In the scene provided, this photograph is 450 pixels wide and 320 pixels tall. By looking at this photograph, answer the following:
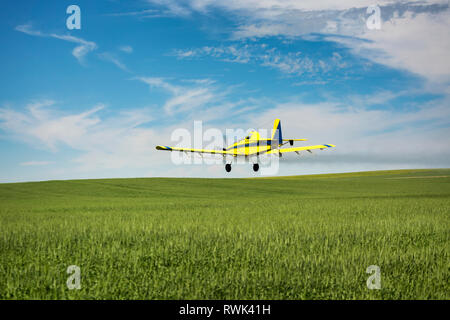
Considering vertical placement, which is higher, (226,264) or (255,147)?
(255,147)

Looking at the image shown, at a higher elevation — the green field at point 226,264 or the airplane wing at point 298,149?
the airplane wing at point 298,149

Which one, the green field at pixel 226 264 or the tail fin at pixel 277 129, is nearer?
the green field at pixel 226 264

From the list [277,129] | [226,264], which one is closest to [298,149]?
[277,129]

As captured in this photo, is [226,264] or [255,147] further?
[255,147]

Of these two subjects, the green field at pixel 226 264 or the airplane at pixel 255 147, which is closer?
the green field at pixel 226 264

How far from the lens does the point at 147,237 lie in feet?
44.1

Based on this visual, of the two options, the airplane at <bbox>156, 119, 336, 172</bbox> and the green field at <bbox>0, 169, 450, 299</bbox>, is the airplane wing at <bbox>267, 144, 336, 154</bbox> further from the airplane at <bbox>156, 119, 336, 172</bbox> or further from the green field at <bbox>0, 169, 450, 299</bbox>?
the green field at <bbox>0, 169, 450, 299</bbox>

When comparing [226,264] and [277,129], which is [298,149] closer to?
[277,129]

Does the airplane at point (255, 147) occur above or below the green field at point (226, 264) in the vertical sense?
above

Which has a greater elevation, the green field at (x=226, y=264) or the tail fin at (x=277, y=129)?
the tail fin at (x=277, y=129)

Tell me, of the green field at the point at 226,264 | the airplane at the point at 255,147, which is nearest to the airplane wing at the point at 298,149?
the airplane at the point at 255,147

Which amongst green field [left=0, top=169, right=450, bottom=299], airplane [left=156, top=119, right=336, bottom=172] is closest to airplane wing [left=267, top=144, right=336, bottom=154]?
airplane [left=156, top=119, right=336, bottom=172]

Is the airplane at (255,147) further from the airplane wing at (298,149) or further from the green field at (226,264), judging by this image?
the green field at (226,264)
